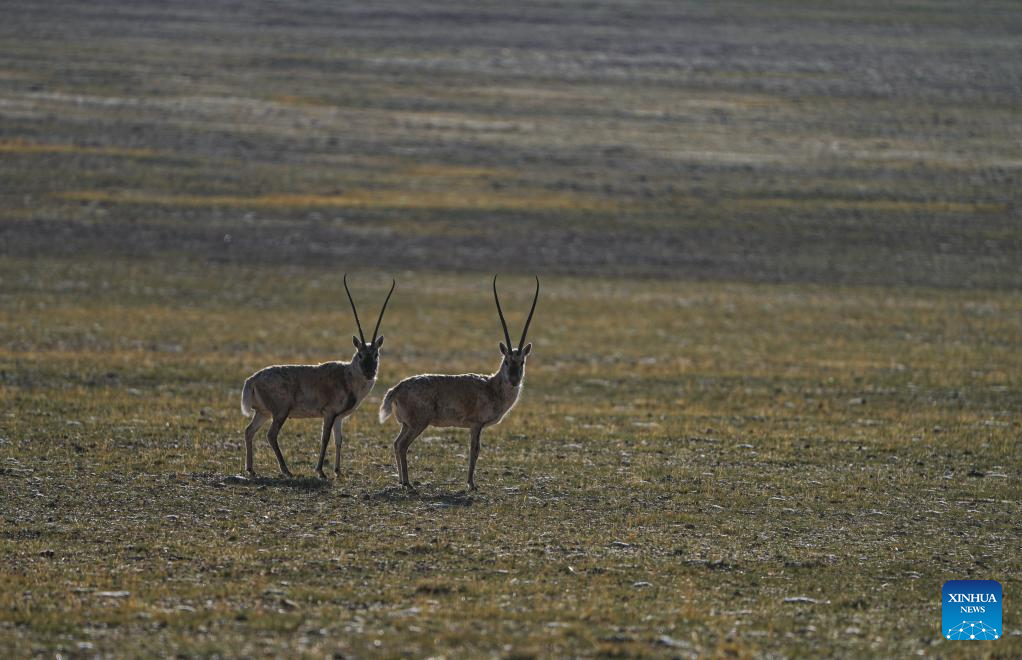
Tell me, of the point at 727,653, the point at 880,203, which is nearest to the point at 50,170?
the point at 880,203

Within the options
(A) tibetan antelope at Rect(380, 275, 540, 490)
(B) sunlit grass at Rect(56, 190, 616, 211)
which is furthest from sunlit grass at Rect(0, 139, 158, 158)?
(A) tibetan antelope at Rect(380, 275, 540, 490)

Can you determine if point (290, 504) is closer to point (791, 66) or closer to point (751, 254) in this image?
point (751, 254)

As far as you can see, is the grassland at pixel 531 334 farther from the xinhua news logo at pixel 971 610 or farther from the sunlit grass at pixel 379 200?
the sunlit grass at pixel 379 200

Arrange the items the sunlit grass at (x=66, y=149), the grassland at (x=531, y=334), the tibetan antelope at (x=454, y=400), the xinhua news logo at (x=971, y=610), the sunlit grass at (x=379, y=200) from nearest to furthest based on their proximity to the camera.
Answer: the xinhua news logo at (x=971, y=610) < the grassland at (x=531, y=334) < the tibetan antelope at (x=454, y=400) < the sunlit grass at (x=379, y=200) < the sunlit grass at (x=66, y=149)

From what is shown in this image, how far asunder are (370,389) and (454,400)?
1.03 metres

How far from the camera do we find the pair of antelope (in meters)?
15.9

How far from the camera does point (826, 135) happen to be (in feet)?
253

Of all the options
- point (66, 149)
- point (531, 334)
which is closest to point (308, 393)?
point (531, 334)

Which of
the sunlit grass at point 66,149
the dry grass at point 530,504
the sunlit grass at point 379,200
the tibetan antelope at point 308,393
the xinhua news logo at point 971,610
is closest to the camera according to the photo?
the dry grass at point 530,504

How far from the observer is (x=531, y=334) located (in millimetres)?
35000

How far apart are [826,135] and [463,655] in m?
71.6

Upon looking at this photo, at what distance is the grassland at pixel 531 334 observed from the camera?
11.0 metres

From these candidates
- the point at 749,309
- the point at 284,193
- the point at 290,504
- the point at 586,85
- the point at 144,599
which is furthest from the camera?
the point at 586,85

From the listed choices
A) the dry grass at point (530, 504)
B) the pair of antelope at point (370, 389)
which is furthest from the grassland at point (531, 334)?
the pair of antelope at point (370, 389)
